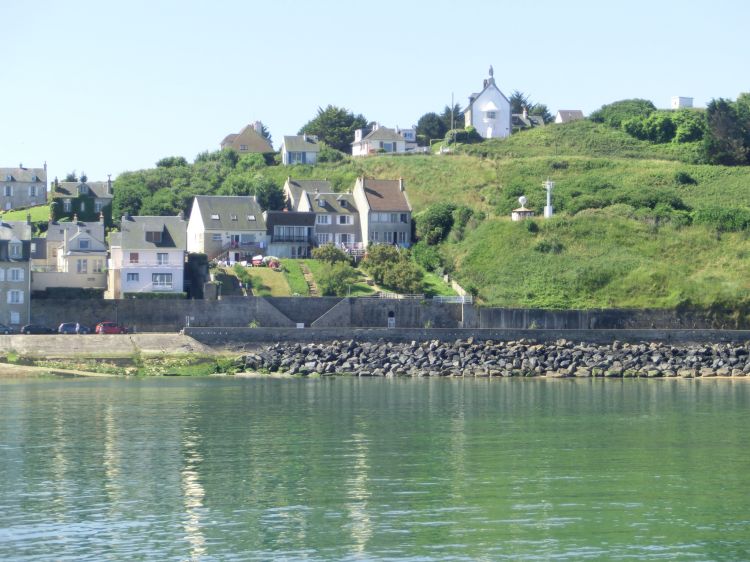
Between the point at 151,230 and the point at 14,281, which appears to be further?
the point at 151,230

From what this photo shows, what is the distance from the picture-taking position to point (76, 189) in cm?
11550

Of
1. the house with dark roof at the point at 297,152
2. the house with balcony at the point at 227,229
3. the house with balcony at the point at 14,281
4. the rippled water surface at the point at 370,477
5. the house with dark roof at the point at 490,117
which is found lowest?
the rippled water surface at the point at 370,477

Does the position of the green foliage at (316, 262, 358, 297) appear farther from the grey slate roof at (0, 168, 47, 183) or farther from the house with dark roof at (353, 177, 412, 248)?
the grey slate roof at (0, 168, 47, 183)

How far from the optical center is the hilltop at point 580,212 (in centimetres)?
8800

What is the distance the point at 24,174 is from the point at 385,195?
43.4 metres

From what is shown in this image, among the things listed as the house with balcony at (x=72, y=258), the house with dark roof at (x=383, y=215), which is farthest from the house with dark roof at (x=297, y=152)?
the house with balcony at (x=72, y=258)

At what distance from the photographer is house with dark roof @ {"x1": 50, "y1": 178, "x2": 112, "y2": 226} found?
112188mm

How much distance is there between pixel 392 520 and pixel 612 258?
209 feet

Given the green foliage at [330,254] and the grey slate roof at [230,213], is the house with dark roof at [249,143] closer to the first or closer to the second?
the grey slate roof at [230,213]

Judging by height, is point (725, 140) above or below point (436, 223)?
above

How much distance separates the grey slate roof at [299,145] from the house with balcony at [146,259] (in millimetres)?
39766

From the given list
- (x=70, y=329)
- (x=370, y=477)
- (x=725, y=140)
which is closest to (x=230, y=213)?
(x=70, y=329)

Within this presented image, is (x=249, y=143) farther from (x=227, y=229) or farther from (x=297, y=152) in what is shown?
(x=227, y=229)

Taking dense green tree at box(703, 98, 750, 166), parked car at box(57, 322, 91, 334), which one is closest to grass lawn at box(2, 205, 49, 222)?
parked car at box(57, 322, 91, 334)
